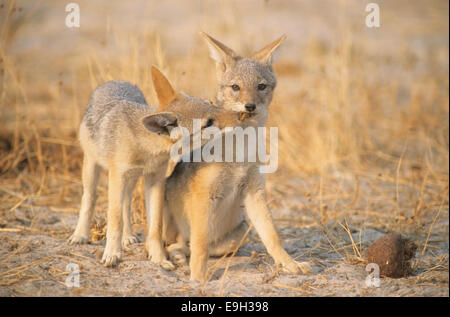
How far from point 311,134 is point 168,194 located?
402 centimetres

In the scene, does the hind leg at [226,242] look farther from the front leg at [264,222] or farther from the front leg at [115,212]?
the front leg at [115,212]

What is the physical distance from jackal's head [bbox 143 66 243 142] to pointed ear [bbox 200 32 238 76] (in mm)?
738

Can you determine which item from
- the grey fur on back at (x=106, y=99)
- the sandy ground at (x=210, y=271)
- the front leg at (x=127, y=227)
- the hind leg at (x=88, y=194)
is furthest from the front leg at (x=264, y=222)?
the hind leg at (x=88, y=194)

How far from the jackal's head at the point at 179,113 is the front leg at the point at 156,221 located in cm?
64

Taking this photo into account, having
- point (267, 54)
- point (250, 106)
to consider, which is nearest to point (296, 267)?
point (250, 106)

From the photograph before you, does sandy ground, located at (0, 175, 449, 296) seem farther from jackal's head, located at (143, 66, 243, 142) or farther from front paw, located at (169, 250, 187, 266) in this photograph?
jackal's head, located at (143, 66, 243, 142)

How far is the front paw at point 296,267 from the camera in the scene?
4207mm

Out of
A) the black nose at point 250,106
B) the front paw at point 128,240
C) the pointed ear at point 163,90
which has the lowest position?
the front paw at point 128,240

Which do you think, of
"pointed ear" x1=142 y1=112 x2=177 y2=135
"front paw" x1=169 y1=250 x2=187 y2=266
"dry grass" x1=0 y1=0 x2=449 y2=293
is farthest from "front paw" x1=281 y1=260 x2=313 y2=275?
"pointed ear" x1=142 y1=112 x2=177 y2=135

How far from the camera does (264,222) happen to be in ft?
14.3

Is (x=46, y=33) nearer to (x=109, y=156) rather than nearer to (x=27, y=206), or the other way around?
(x=27, y=206)

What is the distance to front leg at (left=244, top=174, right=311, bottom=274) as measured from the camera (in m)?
4.32

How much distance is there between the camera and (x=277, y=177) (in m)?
7.38

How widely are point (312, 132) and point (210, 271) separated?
426 cm
